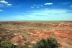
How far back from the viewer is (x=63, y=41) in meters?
5.56

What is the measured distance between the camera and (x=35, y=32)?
5.84 metres

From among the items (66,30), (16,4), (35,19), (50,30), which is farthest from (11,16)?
(66,30)

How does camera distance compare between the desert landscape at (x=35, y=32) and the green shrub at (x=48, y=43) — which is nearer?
the green shrub at (x=48, y=43)

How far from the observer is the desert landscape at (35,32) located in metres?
5.63

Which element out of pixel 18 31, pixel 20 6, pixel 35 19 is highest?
pixel 20 6

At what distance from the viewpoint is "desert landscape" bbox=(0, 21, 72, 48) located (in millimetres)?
5633

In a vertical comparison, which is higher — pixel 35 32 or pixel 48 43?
pixel 35 32

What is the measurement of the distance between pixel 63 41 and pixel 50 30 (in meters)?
0.55

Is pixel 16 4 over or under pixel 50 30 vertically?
over

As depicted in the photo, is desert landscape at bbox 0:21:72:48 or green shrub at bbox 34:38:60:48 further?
desert landscape at bbox 0:21:72:48

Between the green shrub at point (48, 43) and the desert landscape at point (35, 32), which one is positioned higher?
the desert landscape at point (35, 32)

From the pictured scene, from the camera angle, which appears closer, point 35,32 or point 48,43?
point 48,43

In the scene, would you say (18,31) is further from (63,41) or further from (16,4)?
(63,41)

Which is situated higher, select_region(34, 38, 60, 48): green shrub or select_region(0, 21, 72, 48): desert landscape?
select_region(0, 21, 72, 48): desert landscape
